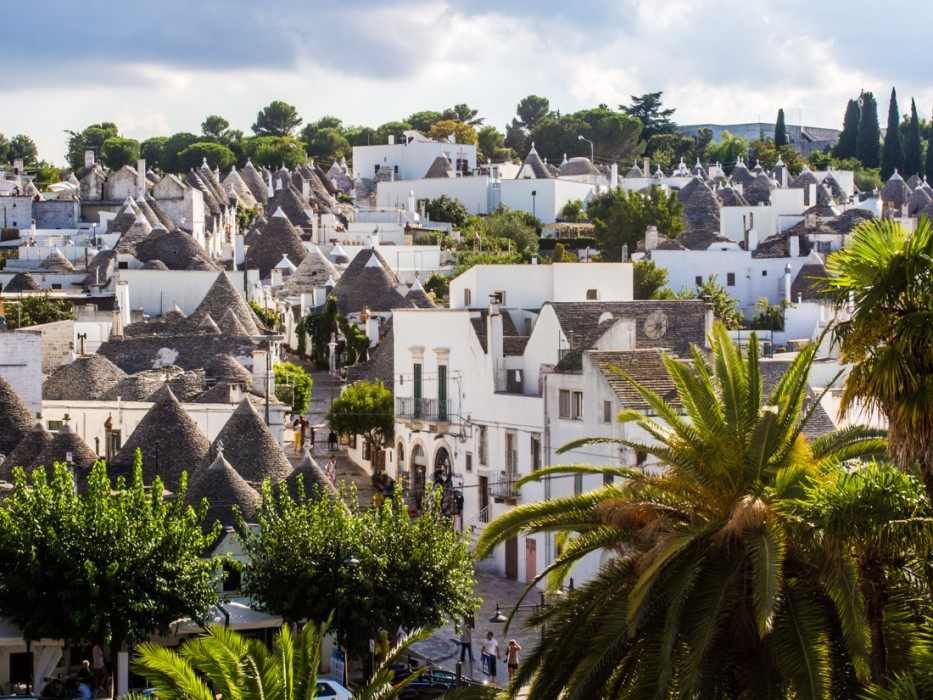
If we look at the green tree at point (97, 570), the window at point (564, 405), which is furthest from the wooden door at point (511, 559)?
the green tree at point (97, 570)

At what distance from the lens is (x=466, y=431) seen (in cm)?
4647

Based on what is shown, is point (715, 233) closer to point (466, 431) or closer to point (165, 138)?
point (466, 431)

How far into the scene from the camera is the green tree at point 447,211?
109 m

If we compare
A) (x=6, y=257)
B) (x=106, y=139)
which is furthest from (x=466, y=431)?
(x=106, y=139)

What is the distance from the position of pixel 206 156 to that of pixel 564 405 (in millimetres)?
118441

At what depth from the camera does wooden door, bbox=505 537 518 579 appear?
4231 cm

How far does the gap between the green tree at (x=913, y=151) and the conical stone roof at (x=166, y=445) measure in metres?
100

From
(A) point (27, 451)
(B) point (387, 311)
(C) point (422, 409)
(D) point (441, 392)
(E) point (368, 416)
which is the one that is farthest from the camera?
(B) point (387, 311)

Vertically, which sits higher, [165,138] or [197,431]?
[165,138]

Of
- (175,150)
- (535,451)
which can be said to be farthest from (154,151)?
(535,451)

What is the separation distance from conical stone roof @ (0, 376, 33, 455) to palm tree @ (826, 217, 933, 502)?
102 ft

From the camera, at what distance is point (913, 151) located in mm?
139750

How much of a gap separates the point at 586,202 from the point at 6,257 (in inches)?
1279

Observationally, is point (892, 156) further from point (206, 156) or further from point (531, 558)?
point (531, 558)
